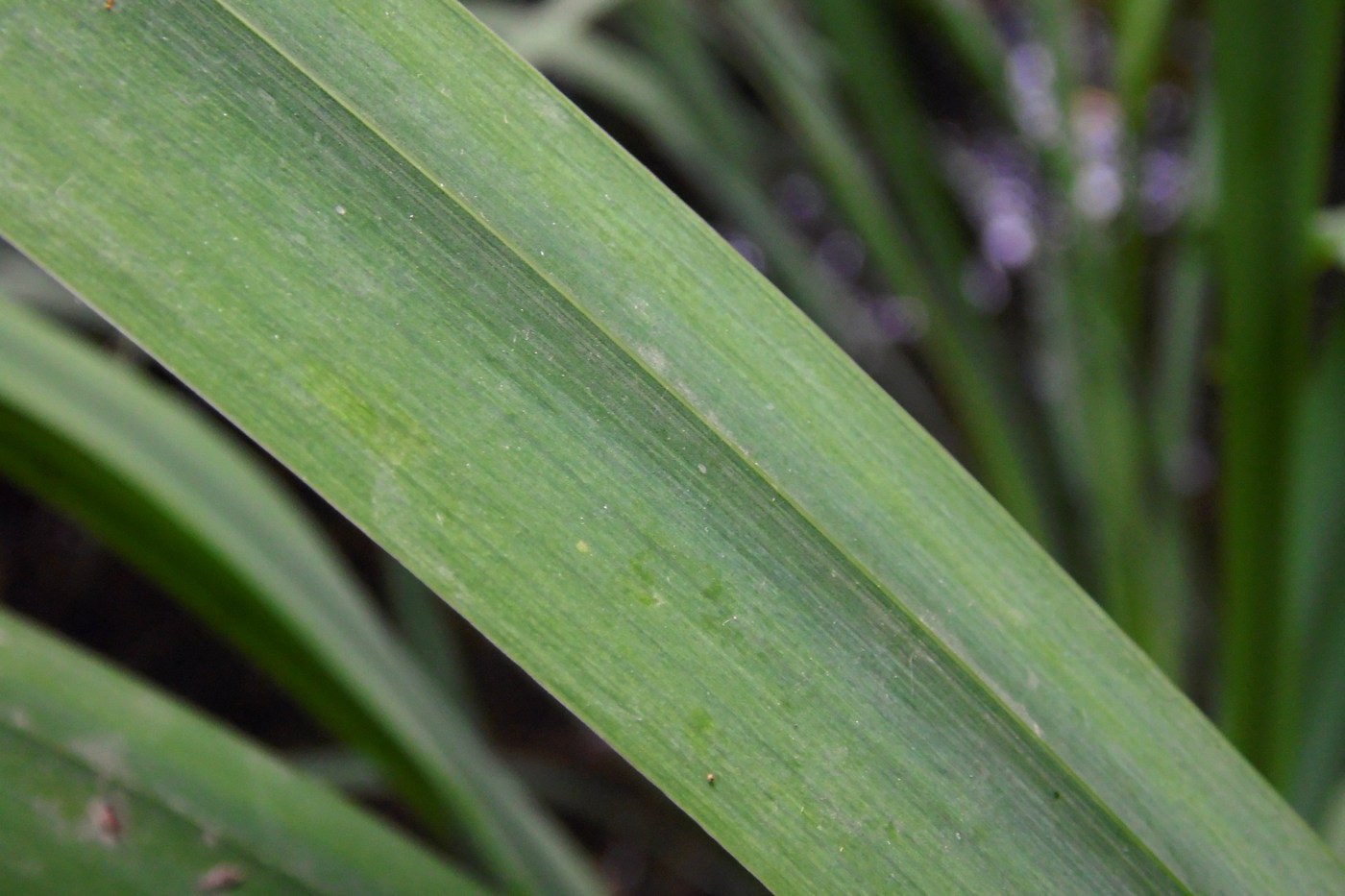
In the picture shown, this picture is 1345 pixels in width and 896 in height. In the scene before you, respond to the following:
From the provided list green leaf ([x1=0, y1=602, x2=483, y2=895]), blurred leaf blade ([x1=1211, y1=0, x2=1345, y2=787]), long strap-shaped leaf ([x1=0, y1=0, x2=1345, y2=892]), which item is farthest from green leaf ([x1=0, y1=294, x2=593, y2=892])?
blurred leaf blade ([x1=1211, y1=0, x2=1345, y2=787])

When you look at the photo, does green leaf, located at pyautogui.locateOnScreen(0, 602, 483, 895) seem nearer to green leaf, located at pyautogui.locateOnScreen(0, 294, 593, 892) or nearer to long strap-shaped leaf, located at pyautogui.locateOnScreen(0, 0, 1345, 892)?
green leaf, located at pyautogui.locateOnScreen(0, 294, 593, 892)

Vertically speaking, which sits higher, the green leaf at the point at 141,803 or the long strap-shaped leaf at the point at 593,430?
the long strap-shaped leaf at the point at 593,430

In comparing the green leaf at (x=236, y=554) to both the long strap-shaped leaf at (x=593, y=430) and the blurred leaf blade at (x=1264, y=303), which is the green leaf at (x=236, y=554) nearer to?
the long strap-shaped leaf at (x=593, y=430)

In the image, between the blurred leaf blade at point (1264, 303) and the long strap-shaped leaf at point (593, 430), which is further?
the blurred leaf blade at point (1264, 303)

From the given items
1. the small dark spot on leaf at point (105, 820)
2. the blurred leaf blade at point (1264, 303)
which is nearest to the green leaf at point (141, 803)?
the small dark spot on leaf at point (105, 820)

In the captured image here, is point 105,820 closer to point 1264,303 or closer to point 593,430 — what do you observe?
point 593,430

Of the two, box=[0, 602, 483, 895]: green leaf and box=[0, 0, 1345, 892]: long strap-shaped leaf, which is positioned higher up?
box=[0, 0, 1345, 892]: long strap-shaped leaf

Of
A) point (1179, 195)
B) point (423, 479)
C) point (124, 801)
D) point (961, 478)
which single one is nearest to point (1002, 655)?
point (961, 478)
